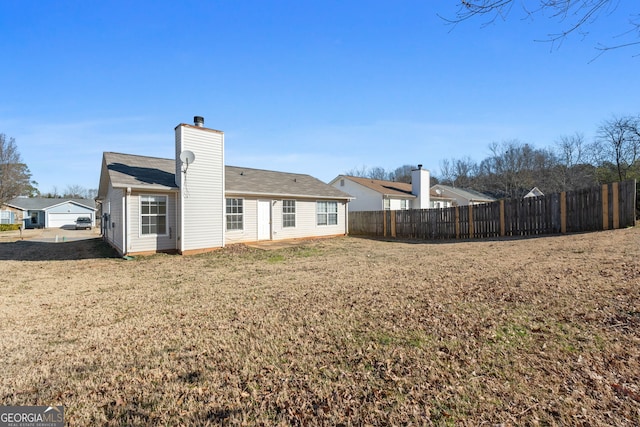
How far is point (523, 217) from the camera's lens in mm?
14148

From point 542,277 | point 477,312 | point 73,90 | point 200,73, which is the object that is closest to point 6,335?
point 477,312

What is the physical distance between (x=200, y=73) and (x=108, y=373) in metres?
10.9

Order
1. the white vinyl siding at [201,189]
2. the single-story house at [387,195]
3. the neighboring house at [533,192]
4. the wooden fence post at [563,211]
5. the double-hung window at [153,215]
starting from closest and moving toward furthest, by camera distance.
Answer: the double-hung window at [153,215]
the white vinyl siding at [201,189]
the wooden fence post at [563,211]
the single-story house at [387,195]
the neighboring house at [533,192]

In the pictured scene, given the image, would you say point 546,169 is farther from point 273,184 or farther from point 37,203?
point 37,203

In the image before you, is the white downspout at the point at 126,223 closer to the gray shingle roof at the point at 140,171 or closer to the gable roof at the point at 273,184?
the gray shingle roof at the point at 140,171

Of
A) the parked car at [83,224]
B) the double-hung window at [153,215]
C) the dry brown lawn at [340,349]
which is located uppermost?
the double-hung window at [153,215]

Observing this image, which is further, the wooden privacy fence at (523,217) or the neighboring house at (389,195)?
the neighboring house at (389,195)

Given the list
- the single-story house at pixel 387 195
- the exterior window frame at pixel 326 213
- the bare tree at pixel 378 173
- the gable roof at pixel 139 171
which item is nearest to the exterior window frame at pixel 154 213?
the gable roof at pixel 139 171

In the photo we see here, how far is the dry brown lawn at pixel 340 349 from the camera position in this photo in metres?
2.44

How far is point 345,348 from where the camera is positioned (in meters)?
3.47

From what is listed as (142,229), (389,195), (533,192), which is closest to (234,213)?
(142,229)

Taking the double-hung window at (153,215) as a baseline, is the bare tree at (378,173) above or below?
above

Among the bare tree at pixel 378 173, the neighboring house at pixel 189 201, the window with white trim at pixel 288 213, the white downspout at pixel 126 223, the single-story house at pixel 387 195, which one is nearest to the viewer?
the white downspout at pixel 126 223
